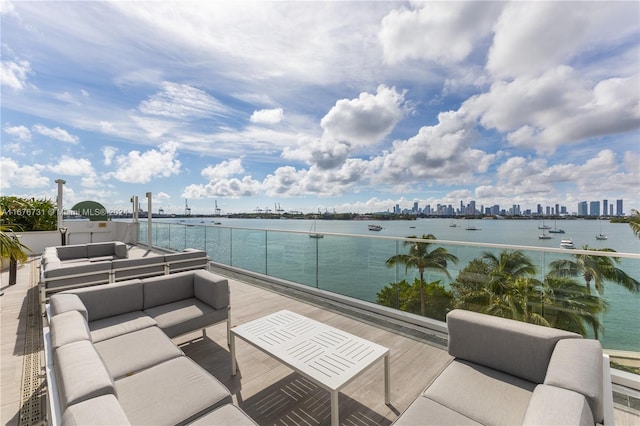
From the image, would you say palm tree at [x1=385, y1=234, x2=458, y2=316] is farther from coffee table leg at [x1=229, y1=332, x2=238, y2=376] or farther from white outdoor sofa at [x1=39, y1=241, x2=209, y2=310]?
white outdoor sofa at [x1=39, y1=241, x2=209, y2=310]

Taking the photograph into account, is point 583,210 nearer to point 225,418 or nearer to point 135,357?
point 225,418

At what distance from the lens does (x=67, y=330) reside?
164cm

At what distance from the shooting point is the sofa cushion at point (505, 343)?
65.4 inches

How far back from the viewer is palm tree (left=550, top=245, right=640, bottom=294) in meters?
2.54

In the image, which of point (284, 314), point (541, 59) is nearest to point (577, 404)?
point (284, 314)

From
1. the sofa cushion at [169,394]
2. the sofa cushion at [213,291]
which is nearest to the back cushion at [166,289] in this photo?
the sofa cushion at [213,291]

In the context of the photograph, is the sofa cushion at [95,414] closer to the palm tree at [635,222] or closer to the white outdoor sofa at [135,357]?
the white outdoor sofa at [135,357]

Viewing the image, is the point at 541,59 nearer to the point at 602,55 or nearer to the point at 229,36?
the point at 602,55

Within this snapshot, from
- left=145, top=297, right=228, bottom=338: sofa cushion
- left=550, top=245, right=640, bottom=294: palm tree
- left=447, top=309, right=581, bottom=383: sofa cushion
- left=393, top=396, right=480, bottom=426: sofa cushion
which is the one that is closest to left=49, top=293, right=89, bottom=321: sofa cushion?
left=145, top=297, right=228, bottom=338: sofa cushion

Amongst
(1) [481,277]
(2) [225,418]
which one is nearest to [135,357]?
(2) [225,418]

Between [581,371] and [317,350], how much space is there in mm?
1514

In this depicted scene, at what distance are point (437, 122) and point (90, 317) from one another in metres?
16.8

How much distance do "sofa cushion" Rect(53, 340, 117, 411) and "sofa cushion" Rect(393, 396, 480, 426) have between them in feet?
4.48

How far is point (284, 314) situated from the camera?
275cm
